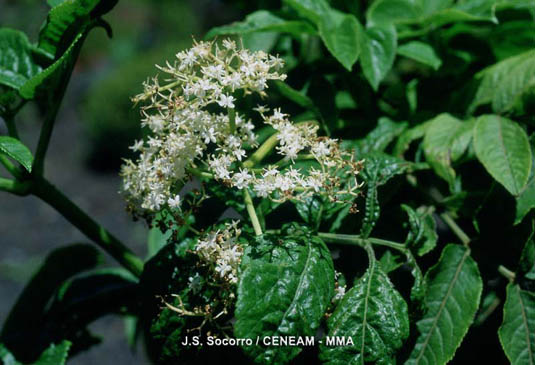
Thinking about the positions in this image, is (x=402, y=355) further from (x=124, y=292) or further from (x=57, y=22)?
(x=57, y=22)

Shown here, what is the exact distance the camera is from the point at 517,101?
1.44 m

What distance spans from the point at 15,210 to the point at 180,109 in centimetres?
749

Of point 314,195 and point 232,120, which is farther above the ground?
point 232,120

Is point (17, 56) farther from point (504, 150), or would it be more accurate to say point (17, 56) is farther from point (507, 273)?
point (507, 273)

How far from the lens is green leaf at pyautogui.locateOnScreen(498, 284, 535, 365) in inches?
47.5

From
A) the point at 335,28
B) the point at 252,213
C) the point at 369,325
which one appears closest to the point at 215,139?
the point at 252,213

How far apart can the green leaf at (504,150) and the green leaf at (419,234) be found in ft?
0.64

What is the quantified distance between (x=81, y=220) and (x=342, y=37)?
0.86 metres

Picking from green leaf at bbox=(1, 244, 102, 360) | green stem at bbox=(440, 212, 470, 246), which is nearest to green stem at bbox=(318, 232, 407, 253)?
green stem at bbox=(440, 212, 470, 246)

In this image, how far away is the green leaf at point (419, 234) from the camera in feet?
4.06

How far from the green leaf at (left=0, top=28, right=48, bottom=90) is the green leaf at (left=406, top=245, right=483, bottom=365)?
119cm

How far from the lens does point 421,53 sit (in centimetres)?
156

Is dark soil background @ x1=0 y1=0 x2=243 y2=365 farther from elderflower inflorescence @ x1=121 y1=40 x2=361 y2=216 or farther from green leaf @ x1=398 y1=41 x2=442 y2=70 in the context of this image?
elderflower inflorescence @ x1=121 y1=40 x2=361 y2=216

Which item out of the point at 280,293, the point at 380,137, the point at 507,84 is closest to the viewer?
the point at 280,293
